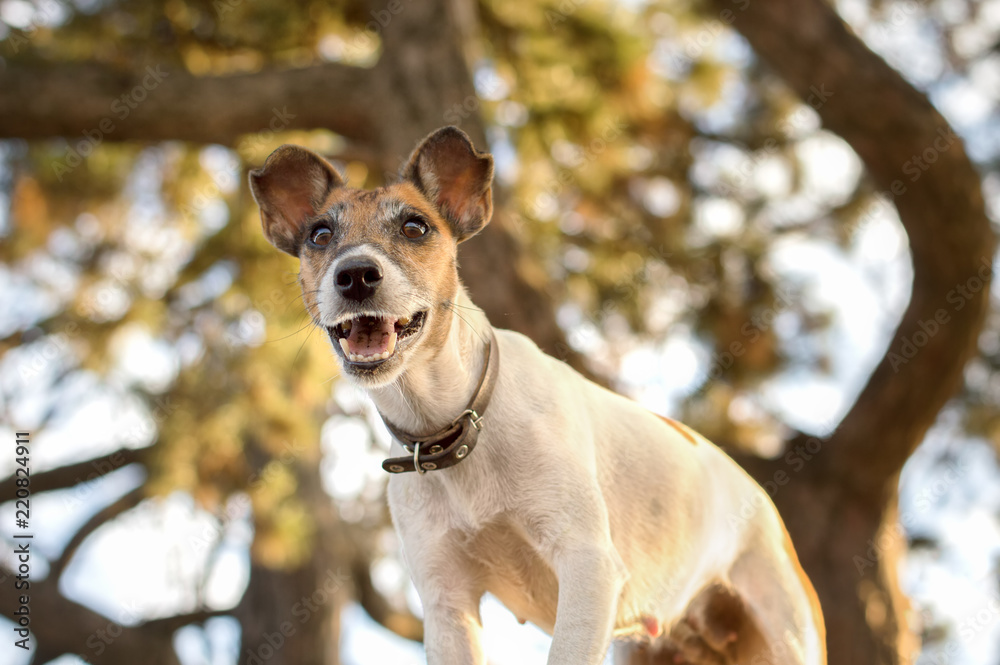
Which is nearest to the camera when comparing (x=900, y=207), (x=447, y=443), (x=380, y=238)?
(x=447, y=443)

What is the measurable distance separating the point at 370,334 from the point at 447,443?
0.35 m

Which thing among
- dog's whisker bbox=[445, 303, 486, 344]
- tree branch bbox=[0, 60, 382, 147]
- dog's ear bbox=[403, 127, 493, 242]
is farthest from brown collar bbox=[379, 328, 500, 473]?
tree branch bbox=[0, 60, 382, 147]

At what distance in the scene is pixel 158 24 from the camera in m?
7.08

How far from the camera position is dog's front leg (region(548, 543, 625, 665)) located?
7.45ft

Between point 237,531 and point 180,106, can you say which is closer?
point 180,106

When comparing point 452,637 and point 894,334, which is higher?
point 452,637

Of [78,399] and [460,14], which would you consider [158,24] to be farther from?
[78,399]

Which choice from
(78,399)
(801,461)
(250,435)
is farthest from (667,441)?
(78,399)

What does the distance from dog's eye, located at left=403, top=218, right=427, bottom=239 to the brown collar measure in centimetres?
44

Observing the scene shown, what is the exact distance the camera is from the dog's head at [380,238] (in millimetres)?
2309

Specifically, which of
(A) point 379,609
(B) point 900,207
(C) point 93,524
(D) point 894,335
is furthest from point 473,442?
(A) point 379,609

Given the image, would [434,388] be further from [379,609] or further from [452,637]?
[379,609]

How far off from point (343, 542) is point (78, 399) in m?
3.77

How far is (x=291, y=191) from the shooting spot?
2730 mm
